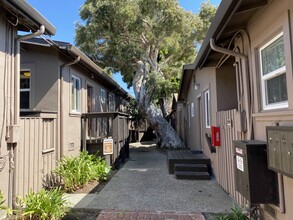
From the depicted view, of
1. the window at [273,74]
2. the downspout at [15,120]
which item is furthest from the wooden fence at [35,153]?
the window at [273,74]

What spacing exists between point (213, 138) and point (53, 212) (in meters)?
4.10

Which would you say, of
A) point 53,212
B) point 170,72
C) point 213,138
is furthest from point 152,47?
point 53,212

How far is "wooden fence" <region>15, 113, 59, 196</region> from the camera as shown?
15.5 feet

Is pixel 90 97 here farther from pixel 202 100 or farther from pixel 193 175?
pixel 193 175

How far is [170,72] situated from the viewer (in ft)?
53.8

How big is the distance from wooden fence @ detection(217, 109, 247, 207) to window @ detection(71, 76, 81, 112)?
489cm

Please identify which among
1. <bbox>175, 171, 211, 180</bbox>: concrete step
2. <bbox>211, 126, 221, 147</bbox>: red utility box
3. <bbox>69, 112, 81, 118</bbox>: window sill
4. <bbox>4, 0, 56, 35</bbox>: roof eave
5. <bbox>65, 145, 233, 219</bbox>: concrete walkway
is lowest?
<bbox>65, 145, 233, 219</bbox>: concrete walkway

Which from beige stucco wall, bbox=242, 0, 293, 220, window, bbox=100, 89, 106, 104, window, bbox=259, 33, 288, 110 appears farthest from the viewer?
window, bbox=100, 89, 106, 104

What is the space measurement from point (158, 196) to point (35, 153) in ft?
9.72

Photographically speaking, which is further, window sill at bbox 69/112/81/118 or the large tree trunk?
the large tree trunk

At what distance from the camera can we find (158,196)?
212 inches

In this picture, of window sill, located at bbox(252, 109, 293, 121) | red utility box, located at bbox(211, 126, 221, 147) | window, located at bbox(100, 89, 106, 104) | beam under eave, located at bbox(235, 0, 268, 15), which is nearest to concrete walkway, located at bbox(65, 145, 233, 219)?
red utility box, located at bbox(211, 126, 221, 147)

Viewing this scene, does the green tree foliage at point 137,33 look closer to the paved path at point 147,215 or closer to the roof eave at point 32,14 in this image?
the roof eave at point 32,14

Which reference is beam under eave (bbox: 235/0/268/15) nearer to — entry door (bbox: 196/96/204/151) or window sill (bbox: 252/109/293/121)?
window sill (bbox: 252/109/293/121)
